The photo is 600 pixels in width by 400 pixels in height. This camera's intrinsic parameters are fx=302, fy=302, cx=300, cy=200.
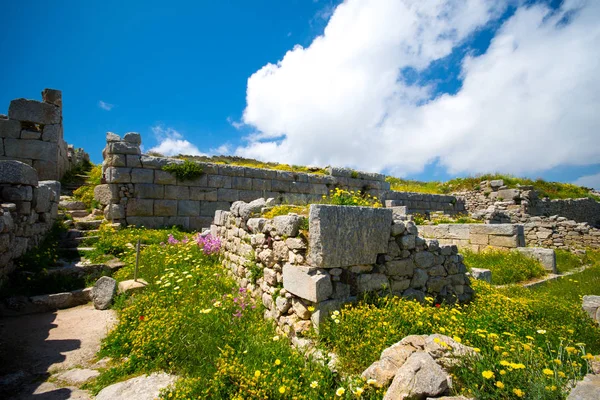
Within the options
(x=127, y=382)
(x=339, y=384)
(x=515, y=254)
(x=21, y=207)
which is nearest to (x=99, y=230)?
(x=21, y=207)

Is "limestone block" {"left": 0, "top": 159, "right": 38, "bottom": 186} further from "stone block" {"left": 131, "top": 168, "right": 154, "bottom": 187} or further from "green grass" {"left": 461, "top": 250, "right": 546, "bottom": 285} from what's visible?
"green grass" {"left": 461, "top": 250, "right": 546, "bottom": 285}

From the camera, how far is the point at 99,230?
28.4ft

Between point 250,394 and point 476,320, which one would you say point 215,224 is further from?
point 476,320

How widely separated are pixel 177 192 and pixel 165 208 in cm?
66

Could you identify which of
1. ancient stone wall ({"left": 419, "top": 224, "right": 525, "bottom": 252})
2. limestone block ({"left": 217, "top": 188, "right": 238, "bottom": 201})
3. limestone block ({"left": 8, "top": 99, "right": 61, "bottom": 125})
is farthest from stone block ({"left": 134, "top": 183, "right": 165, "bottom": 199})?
ancient stone wall ({"left": 419, "top": 224, "right": 525, "bottom": 252})

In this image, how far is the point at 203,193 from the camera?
10742 mm

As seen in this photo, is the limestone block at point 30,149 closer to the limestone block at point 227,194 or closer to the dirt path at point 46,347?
the limestone block at point 227,194

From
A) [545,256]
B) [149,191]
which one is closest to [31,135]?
[149,191]

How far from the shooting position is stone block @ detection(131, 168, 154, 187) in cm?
963

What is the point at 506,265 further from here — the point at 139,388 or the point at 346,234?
the point at 139,388

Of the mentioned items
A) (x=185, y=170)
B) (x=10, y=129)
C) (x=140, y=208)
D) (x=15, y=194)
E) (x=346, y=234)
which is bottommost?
(x=346, y=234)

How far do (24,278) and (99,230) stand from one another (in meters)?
2.91

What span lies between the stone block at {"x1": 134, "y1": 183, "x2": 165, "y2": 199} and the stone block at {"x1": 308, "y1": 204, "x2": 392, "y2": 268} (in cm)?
779

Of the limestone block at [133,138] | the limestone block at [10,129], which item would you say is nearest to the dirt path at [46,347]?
the limestone block at [133,138]
